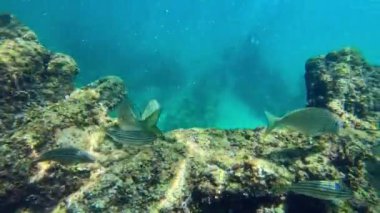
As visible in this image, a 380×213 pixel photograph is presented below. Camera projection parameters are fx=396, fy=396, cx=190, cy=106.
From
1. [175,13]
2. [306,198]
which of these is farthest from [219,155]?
[175,13]

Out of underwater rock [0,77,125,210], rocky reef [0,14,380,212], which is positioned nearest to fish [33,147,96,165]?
rocky reef [0,14,380,212]

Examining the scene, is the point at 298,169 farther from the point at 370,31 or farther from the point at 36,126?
the point at 370,31

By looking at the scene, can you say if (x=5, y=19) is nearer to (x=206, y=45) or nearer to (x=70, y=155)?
(x=70, y=155)

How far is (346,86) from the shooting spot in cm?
676

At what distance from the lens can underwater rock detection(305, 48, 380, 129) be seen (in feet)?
21.4

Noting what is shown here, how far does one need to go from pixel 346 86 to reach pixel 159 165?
410cm

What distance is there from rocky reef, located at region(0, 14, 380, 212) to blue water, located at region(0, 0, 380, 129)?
13.7 m

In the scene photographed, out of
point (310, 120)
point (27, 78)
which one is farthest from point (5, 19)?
point (310, 120)

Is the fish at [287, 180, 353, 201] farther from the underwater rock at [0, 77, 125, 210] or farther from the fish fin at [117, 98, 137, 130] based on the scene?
the underwater rock at [0, 77, 125, 210]

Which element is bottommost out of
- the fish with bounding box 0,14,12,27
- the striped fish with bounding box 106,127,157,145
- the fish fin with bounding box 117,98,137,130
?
the striped fish with bounding box 106,127,157,145

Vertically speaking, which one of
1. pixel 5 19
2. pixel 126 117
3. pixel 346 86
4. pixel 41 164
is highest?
pixel 5 19

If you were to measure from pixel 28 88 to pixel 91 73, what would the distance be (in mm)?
22078

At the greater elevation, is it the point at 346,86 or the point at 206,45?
the point at 206,45

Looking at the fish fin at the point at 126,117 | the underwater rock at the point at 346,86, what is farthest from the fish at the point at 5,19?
the underwater rock at the point at 346,86
